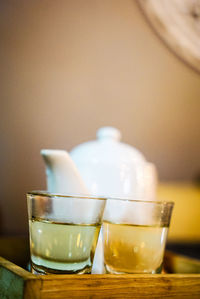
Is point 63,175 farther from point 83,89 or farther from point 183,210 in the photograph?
point 183,210

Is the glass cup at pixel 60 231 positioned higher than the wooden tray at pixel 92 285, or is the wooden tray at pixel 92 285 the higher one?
the glass cup at pixel 60 231

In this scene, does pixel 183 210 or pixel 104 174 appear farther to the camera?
pixel 183 210

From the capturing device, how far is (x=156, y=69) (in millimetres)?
1088

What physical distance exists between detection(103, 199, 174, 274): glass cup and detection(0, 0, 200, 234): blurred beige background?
0.43 metres

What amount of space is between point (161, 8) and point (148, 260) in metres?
0.83

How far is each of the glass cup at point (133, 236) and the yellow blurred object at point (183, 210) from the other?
0.55 m

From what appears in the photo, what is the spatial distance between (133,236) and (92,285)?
0.12 m

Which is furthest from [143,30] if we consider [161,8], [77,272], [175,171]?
[77,272]

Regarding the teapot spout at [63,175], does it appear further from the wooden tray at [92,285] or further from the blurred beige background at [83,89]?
the blurred beige background at [83,89]

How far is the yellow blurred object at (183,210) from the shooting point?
105 centimetres

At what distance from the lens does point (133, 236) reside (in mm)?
Result: 490

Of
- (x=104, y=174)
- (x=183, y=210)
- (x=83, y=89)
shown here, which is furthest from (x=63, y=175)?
(x=183, y=210)

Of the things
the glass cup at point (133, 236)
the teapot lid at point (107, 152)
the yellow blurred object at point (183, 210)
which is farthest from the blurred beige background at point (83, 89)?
the glass cup at point (133, 236)

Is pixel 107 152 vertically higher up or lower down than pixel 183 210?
higher up
